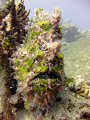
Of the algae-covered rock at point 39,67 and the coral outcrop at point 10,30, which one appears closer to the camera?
the algae-covered rock at point 39,67

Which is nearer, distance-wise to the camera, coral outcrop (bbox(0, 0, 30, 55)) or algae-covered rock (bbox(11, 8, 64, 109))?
algae-covered rock (bbox(11, 8, 64, 109))

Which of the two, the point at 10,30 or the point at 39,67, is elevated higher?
the point at 10,30

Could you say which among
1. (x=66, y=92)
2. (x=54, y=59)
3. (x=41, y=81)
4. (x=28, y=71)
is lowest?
(x=66, y=92)

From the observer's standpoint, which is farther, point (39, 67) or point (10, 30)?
point (10, 30)

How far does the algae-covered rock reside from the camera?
1.72 m

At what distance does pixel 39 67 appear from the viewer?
1.74 meters

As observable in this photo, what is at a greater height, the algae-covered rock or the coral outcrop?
the coral outcrop

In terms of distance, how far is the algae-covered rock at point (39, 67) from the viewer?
1716 mm

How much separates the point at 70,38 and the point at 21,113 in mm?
21509

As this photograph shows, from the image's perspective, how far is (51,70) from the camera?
175cm

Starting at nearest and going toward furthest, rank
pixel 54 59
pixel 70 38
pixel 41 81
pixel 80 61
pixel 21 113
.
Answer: pixel 41 81 → pixel 54 59 → pixel 21 113 → pixel 80 61 → pixel 70 38

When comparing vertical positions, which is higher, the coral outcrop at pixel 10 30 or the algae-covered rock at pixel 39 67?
the coral outcrop at pixel 10 30

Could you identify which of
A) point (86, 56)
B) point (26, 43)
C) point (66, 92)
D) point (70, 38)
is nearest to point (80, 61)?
point (86, 56)

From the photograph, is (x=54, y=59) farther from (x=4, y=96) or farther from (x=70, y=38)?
(x=70, y=38)
